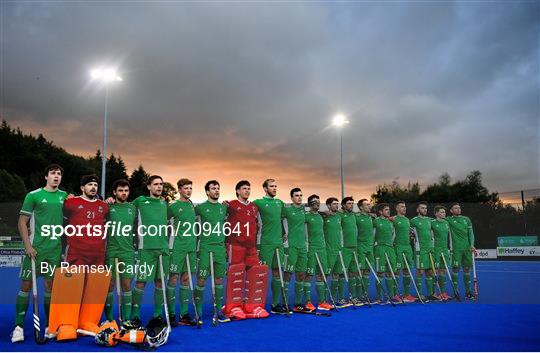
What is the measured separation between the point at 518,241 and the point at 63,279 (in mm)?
21152

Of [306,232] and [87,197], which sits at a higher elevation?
[87,197]

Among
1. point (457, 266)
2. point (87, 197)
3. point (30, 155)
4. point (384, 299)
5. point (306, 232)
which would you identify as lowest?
point (384, 299)

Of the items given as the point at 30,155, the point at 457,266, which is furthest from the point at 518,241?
the point at 30,155

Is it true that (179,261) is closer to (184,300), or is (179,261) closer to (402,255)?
(184,300)

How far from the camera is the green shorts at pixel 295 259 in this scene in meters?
7.93

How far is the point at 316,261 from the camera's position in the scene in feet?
27.1

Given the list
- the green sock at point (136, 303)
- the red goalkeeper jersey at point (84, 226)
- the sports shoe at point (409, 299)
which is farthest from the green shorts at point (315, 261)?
the red goalkeeper jersey at point (84, 226)

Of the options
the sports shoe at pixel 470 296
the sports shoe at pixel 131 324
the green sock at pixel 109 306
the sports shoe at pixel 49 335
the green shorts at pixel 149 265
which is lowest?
the sports shoe at pixel 470 296

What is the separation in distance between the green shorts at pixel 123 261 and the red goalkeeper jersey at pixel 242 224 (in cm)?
177

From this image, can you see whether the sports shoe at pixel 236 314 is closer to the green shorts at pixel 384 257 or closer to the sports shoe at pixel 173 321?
the sports shoe at pixel 173 321

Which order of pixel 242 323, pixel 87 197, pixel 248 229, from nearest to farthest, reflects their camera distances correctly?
pixel 87 197, pixel 242 323, pixel 248 229

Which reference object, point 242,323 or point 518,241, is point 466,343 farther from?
point 518,241

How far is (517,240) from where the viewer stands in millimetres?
20672

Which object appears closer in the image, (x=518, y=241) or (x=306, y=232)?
(x=306, y=232)
